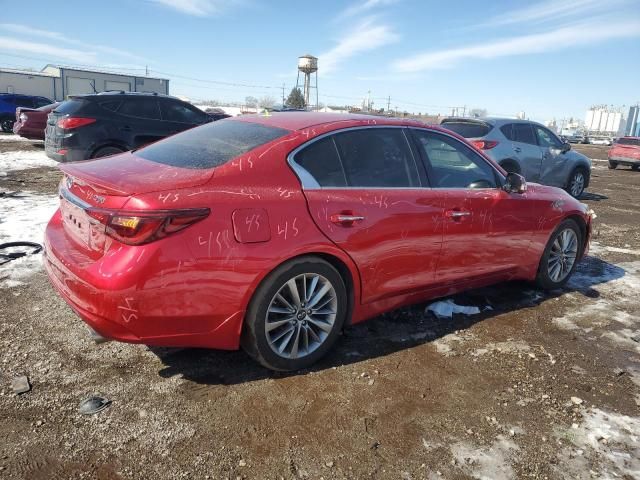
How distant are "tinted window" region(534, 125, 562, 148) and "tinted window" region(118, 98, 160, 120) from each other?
24.6 feet

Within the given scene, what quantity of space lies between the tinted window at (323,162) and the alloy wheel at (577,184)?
969 centimetres

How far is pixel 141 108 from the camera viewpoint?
30.3 ft

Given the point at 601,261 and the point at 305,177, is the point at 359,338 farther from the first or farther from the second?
the point at 601,261

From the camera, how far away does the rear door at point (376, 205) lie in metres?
3.15

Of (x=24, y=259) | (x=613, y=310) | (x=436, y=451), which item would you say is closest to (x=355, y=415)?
(x=436, y=451)

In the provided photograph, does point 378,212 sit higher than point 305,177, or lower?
lower

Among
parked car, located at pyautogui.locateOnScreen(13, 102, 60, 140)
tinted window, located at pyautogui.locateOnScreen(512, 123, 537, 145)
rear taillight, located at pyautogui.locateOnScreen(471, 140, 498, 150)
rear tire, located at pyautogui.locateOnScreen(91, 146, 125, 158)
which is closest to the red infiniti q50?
rear taillight, located at pyautogui.locateOnScreen(471, 140, 498, 150)

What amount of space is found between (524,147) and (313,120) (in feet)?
24.6

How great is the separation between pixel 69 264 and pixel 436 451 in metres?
2.22

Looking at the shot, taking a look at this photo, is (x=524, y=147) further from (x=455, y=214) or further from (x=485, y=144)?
(x=455, y=214)

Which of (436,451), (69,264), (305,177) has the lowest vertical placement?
(436,451)

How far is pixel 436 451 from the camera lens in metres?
Answer: 2.54

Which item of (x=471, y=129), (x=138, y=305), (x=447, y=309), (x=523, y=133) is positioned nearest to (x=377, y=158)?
(x=447, y=309)

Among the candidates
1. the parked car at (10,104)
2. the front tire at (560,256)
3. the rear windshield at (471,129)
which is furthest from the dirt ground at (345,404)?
the parked car at (10,104)
